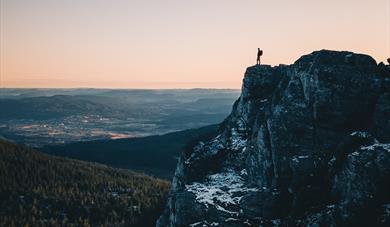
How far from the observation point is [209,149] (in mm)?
70812

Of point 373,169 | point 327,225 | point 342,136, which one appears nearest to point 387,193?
point 373,169

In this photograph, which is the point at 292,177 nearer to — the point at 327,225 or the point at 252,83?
the point at 327,225

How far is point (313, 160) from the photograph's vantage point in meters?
52.1

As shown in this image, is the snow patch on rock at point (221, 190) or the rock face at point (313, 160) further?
the snow patch on rock at point (221, 190)

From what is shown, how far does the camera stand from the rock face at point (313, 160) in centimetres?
4453

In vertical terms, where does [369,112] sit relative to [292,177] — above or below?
above

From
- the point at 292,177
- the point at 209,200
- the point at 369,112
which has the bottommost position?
the point at 209,200

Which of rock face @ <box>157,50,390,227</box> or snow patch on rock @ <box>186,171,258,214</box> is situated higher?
rock face @ <box>157,50,390,227</box>

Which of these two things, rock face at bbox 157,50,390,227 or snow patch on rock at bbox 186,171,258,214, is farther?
snow patch on rock at bbox 186,171,258,214

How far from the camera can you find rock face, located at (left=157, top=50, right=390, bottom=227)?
4453cm

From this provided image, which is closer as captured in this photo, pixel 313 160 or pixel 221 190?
pixel 313 160

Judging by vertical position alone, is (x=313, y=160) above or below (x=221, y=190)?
above

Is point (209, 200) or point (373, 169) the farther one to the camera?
point (209, 200)

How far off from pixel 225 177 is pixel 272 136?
10769mm
